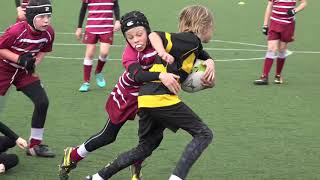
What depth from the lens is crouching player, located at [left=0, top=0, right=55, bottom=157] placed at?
6.32 metres

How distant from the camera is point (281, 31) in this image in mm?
10711

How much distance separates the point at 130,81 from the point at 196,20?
2.69 feet

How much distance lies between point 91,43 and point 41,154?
12.1 feet

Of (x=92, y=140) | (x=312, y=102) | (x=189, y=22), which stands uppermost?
(x=189, y=22)

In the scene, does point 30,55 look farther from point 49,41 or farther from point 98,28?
point 98,28

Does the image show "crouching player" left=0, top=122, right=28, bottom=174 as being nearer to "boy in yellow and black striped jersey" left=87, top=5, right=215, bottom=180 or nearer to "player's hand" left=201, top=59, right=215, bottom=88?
"boy in yellow and black striped jersey" left=87, top=5, right=215, bottom=180

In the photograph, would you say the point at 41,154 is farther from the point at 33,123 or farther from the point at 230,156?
the point at 230,156

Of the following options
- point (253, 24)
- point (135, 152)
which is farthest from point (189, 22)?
point (253, 24)

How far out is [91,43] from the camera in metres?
10.0

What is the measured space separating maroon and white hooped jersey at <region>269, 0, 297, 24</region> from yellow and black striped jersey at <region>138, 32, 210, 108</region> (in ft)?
19.2

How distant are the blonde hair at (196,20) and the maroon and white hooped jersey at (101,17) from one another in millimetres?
4894

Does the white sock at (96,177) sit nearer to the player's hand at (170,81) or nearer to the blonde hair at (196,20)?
the player's hand at (170,81)

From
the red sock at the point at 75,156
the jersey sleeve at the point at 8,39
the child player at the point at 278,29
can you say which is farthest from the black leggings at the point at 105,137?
the child player at the point at 278,29

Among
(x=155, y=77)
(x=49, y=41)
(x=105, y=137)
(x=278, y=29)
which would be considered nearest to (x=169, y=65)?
(x=155, y=77)
